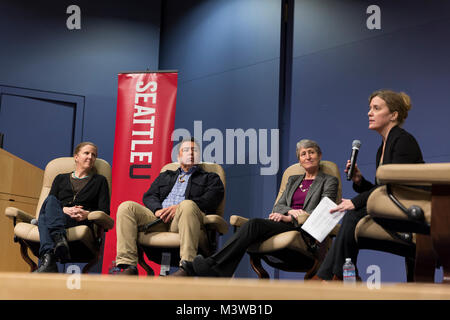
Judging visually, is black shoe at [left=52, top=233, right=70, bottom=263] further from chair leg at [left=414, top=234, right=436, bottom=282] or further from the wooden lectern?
chair leg at [left=414, top=234, right=436, bottom=282]

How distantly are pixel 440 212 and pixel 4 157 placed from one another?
3.33 metres

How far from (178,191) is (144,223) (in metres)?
0.41

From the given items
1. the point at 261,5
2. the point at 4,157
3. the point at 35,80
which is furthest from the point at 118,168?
the point at 261,5

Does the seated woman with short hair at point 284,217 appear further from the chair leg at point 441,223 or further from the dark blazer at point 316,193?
the chair leg at point 441,223

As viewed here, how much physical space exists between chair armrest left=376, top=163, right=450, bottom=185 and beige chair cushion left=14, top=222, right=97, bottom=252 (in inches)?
80.0

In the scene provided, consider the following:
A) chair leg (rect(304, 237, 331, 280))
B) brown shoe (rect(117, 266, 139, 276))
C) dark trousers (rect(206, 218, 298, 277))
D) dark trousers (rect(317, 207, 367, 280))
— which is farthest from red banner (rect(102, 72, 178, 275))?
dark trousers (rect(317, 207, 367, 280))

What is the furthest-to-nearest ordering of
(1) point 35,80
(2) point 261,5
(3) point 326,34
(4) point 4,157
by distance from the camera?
(1) point 35,80, (2) point 261,5, (3) point 326,34, (4) point 4,157

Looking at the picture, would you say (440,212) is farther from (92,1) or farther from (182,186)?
(92,1)

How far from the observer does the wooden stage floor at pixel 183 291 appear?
1033mm

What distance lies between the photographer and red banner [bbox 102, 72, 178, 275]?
176 inches

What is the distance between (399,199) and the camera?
195cm

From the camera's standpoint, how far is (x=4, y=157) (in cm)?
400

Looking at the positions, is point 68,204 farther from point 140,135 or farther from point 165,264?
point 140,135

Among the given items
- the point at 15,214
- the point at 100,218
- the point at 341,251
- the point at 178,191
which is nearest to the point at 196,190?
the point at 178,191
